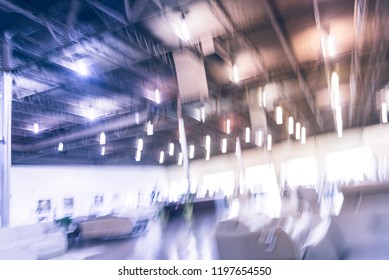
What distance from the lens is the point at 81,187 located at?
228 cm

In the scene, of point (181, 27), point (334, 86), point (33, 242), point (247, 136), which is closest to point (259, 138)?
A: point (247, 136)

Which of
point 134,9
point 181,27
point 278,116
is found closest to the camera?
point 278,116

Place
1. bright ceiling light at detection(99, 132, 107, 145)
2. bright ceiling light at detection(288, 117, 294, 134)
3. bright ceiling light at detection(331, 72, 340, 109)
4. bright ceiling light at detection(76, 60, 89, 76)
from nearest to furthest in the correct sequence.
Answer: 1. bright ceiling light at detection(288, 117, 294, 134)
2. bright ceiling light at detection(331, 72, 340, 109)
3. bright ceiling light at detection(99, 132, 107, 145)
4. bright ceiling light at detection(76, 60, 89, 76)

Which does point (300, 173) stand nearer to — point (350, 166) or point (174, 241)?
point (350, 166)

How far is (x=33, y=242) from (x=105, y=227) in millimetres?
513

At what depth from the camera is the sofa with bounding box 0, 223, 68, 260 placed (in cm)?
215

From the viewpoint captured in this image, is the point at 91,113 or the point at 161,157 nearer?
the point at 161,157

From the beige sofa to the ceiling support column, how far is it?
0.75 meters

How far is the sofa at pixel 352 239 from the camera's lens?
161 cm

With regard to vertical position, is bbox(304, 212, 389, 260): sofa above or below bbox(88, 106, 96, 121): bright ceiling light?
below

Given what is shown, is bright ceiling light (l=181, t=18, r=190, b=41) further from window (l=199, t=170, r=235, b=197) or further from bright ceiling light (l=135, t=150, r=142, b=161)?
window (l=199, t=170, r=235, b=197)

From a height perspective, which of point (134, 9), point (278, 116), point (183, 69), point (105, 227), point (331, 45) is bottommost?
point (105, 227)

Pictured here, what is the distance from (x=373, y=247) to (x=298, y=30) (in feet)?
7.96

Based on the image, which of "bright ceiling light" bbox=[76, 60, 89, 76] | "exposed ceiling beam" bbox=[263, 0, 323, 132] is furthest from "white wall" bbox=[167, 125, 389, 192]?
"bright ceiling light" bbox=[76, 60, 89, 76]
